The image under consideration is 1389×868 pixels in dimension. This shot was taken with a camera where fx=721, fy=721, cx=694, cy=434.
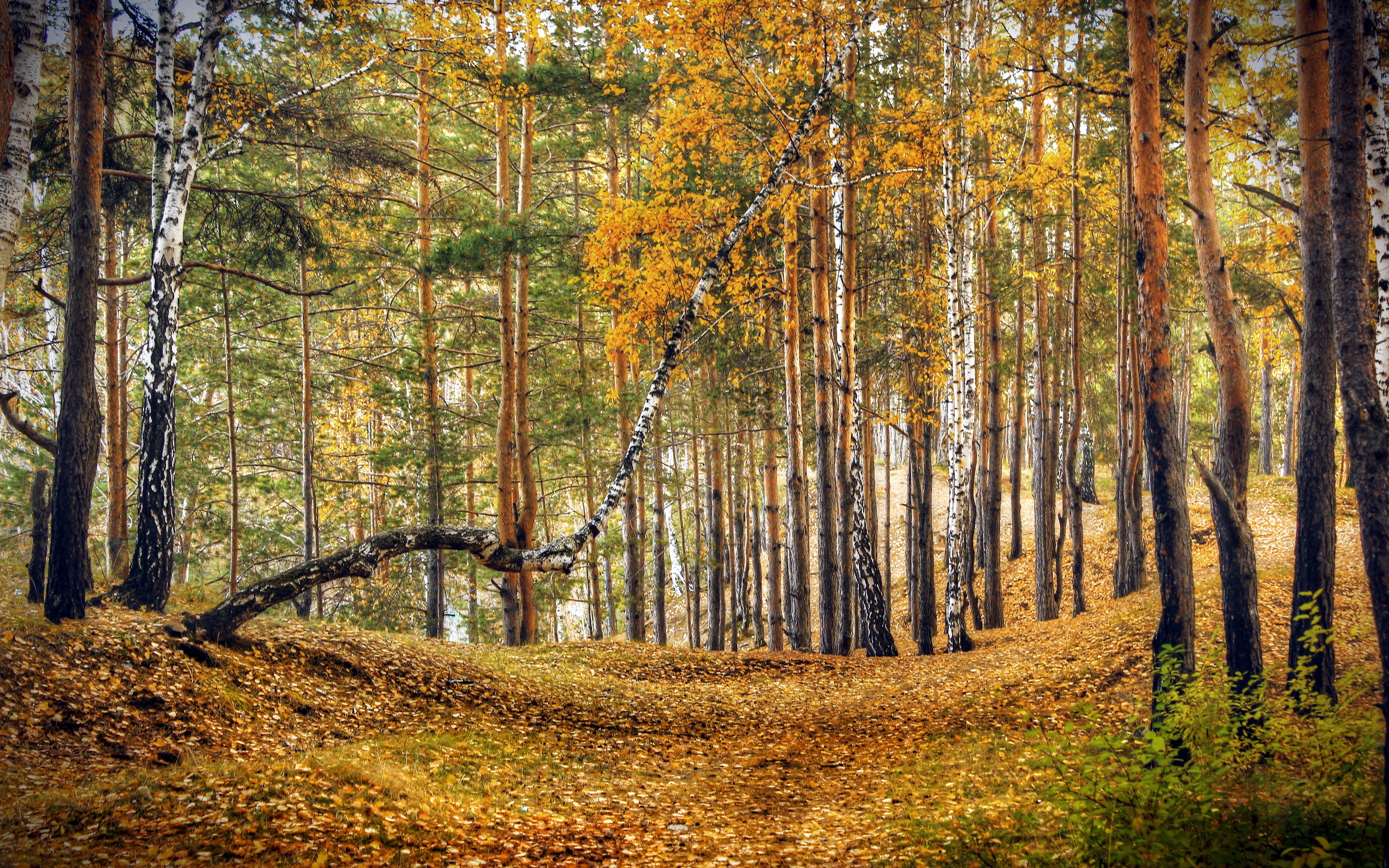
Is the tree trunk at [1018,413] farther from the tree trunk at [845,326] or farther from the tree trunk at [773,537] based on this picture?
the tree trunk at [773,537]

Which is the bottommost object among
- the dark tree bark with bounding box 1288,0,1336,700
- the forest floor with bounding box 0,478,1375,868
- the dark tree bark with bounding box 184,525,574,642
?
the forest floor with bounding box 0,478,1375,868

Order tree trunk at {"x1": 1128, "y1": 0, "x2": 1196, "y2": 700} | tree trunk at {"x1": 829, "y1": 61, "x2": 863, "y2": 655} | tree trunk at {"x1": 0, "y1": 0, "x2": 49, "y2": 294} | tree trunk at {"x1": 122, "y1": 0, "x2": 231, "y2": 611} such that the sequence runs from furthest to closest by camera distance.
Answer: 1. tree trunk at {"x1": 829, "y1": 61, "x2": 863, "y2": 655}
2. tree trunk at {"x1": 122, "y1": 0, "x2": 231, "y2": 611}
3. tree trunk at {"x1": 1128, "y1": 0, "x2": 1196, "y2": 700}
4. tree trunk at {"x1": 0, "y1": 0, "x2": 49, "y2": 294}

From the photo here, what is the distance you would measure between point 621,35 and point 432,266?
4565mm

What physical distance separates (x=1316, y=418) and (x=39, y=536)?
12.3 meters

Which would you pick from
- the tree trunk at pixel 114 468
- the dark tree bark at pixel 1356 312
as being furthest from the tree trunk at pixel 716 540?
the dark tree bark at pixel 1356 312

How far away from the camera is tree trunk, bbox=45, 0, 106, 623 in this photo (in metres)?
6.71

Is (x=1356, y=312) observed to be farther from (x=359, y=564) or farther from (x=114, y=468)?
(x=114, y=468)

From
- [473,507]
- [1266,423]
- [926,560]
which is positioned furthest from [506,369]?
[1266,423]

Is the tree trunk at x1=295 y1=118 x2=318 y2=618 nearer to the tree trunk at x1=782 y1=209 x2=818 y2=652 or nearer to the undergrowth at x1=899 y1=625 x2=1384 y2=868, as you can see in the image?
the tree trunk at x1=782 y1=209 x2=818 y2=652

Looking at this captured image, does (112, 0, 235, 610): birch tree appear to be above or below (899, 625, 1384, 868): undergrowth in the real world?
above

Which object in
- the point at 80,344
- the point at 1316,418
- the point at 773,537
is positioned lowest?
the point at 773,537

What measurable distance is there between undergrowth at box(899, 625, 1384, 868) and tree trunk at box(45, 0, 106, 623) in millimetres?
7576

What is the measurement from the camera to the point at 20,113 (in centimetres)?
555

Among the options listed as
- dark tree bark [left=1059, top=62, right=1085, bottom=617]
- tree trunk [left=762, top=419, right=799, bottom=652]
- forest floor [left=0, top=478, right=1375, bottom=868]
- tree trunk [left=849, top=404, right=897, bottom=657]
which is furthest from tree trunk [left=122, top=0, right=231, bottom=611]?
dark tree bark [left=1059, top=62, right=1085, bottom=617]
